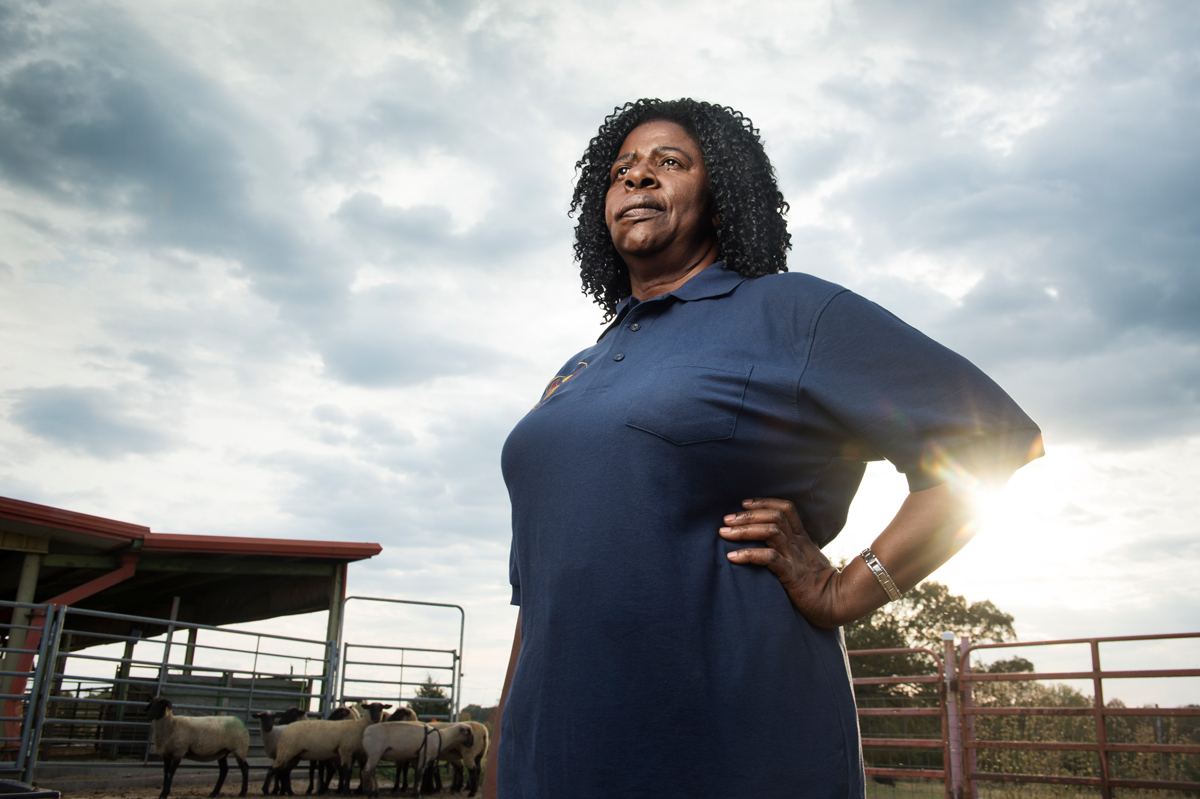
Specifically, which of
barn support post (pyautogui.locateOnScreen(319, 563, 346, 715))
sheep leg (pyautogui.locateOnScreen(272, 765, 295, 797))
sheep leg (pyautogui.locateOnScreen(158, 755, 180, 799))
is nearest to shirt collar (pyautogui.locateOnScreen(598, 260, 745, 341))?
sheep leg (pyautogui.locateOnScreen(158, 755, 180, 799))

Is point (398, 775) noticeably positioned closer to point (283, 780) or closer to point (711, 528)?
point (283, 780)

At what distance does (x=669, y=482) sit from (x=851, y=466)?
0.31 meters

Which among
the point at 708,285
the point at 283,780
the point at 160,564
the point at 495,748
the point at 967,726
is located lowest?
the point at 283,780

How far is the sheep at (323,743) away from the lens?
335 inches

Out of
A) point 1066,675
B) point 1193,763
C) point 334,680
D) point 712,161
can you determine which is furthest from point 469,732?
point 712,161

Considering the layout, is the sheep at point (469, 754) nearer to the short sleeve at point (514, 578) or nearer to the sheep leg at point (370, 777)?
the sheep leg at point (370, 777)

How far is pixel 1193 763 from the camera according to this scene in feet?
20.3

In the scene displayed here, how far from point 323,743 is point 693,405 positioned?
8946 millimetres

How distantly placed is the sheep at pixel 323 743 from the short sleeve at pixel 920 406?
8.81 m

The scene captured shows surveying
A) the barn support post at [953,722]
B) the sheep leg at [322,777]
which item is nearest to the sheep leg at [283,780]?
the sheep leg at [322,777]

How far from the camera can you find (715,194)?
4.90 feet

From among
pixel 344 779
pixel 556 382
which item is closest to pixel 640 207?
pixel 556 382

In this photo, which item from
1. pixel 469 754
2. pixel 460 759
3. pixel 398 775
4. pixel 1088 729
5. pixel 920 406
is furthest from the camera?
pixel 398 775

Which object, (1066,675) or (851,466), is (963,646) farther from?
(851,466)
